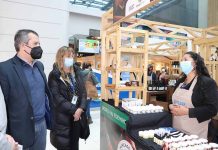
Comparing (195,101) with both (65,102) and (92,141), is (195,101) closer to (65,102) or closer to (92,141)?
(65,102)

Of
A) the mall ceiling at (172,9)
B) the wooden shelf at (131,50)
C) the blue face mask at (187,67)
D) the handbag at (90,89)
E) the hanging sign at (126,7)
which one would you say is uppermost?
the mall ceiling at (172,9)

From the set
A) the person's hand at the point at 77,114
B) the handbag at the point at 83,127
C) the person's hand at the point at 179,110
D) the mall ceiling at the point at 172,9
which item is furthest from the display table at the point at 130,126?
the mall ceiling at the point at 172,9

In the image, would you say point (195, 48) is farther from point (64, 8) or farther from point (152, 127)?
point (64, 8)

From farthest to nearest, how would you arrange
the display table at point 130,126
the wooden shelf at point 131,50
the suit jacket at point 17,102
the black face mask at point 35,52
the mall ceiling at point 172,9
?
the mall ceiling at point 172,9 < the wooden shelf at point 131,50 < the black face mask at point 35,52 < the display table at point 130,126 < the suit jacket at point 17,102

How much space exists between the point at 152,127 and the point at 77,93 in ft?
3.35

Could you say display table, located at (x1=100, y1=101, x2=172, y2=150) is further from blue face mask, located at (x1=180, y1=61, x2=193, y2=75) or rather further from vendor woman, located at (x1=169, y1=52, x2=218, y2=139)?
blue face mask, located at (x1=180, y1=61, x2=193, y2=75)

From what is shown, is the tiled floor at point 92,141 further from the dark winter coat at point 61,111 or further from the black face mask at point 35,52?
the black face mask at point 35,52

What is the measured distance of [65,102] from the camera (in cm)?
261

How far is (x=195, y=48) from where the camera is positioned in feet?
14.9

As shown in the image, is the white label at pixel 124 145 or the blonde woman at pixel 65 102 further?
the blonde woman at pixel 65 102

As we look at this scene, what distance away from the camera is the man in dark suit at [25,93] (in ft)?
6.05

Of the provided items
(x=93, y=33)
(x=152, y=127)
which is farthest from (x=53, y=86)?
(x=93, y=33)

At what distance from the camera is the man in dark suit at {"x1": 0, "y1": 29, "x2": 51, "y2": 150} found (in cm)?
184

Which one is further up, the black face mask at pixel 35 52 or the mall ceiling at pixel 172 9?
the mall ceiling at pixel 172 9
